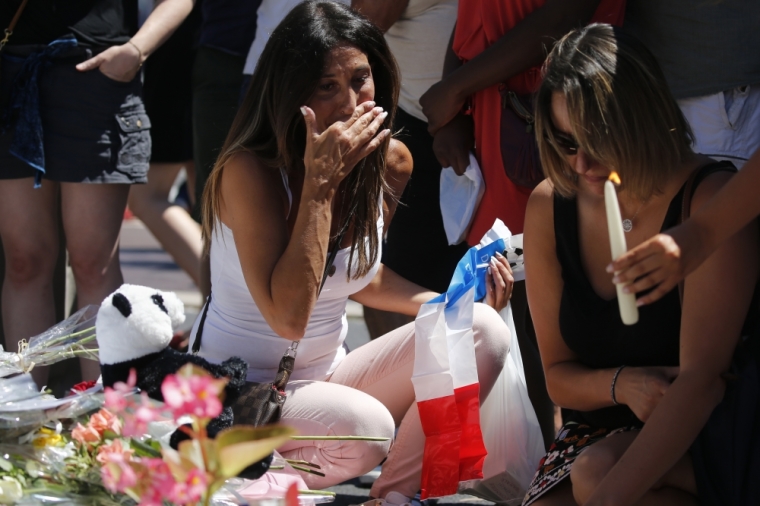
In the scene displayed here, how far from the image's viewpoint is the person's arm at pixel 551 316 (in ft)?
6.85

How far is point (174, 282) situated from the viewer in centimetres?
700

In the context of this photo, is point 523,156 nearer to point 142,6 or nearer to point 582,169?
point 582,169

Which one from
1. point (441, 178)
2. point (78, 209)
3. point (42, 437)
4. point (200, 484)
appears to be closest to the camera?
point (200, 484)

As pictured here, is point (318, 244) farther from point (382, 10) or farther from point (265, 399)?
point (382, 10)

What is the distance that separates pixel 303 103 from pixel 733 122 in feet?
3.66

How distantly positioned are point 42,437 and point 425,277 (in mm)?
1644

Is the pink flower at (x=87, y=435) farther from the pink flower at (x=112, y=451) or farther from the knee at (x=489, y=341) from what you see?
the knee at (x=489, y=341)

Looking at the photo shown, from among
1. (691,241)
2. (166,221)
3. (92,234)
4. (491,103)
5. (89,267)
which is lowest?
(166,221)

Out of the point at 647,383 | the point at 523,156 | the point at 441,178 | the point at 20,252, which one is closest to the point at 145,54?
the point at 20,252

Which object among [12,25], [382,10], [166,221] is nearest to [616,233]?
[382,10]

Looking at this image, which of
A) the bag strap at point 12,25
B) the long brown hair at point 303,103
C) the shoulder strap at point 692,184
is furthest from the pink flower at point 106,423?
the bag strap at point 12,25

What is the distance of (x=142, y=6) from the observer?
3324 millimetres

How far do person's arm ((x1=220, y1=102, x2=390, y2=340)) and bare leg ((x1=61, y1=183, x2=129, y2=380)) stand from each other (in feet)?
3.12

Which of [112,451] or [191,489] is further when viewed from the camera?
[112,451]
